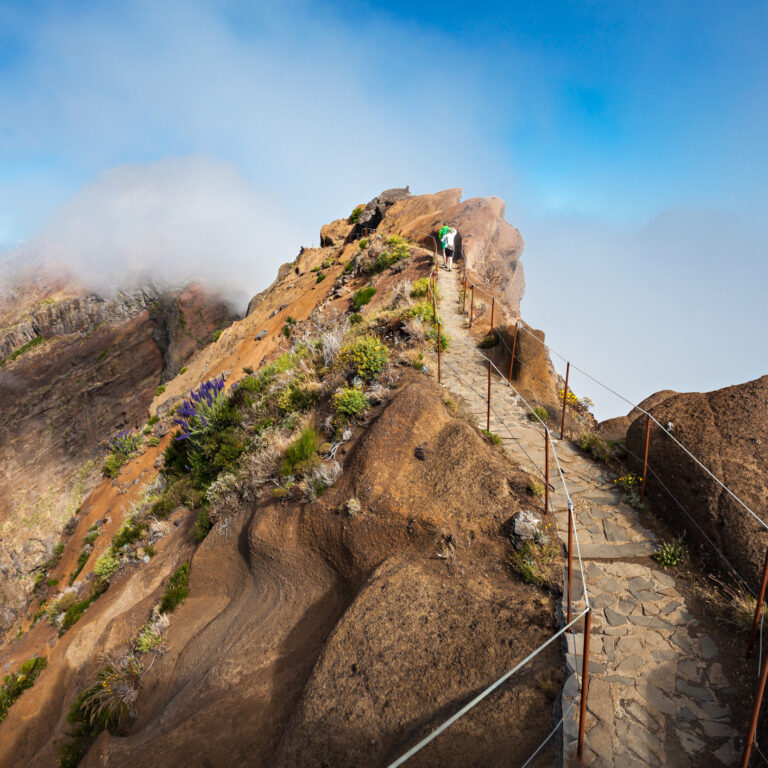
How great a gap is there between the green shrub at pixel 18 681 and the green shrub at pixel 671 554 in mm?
12565

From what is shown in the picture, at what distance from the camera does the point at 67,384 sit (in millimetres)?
45156

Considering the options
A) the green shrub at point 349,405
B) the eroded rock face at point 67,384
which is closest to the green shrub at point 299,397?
the green shrub at point 349,405

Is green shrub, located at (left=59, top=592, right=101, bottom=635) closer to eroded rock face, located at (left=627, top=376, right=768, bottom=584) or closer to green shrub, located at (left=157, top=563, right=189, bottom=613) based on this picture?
green shrub, located at (left=157, top=563, right=189, bottom=613)

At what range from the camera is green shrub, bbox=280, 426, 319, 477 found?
7.17 metres

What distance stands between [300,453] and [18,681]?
893 centimetres

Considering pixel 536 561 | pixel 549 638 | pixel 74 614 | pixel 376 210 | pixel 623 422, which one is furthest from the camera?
pixel 376 210

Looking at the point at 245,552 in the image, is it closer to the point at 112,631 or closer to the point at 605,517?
the point at 112,631

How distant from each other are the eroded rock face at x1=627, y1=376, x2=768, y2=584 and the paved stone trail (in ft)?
2.17

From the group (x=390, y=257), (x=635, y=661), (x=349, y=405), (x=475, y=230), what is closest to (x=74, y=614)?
(x=349, y=405)

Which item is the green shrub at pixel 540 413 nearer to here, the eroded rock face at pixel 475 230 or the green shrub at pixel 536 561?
the green shrub at pixel 536 561

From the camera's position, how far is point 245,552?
7.29m

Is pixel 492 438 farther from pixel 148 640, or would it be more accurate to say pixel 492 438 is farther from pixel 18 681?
pixel 18 681

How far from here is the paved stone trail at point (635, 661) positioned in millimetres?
3127

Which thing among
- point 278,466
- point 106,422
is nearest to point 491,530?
point 278,466
